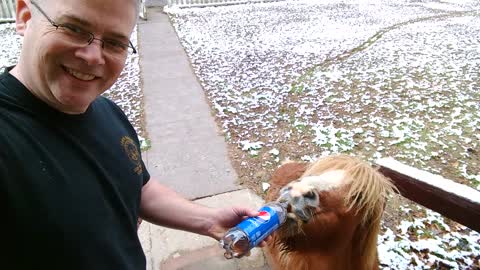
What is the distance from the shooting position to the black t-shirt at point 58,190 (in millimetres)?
985

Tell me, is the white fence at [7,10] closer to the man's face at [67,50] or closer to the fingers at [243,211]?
the man's face at [67,50]

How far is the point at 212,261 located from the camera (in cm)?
273

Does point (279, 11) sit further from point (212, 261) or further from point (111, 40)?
point (111, 40)

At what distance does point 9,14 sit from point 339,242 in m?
12.1

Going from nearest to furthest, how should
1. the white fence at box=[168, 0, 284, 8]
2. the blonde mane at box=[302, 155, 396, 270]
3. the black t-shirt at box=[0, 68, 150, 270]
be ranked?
the black t-shirt at box=[0, 68, 150, 270] → the blonde mane at box=[302, 155, 396, 270] → the white fence at box=[168, 0, 284, 8]

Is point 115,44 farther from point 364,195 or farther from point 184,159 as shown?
point 184,159

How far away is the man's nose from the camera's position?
43.9 inches

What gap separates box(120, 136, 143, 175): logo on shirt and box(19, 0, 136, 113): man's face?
0.91ft

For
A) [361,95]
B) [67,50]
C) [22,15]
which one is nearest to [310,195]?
[67,50]

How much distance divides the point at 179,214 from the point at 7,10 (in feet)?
37.9

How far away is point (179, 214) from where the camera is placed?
165 centimetres

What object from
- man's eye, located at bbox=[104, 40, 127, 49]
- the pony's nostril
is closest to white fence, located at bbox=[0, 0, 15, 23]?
man's eye, located at bbox=[104, 40, 127, 49]

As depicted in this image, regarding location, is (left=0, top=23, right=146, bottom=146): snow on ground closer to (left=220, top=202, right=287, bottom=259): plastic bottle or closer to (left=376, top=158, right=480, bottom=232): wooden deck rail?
(left=376, top=158, right=480, bottom=232): wooden deck rail

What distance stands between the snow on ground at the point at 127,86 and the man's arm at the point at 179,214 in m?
2.85
